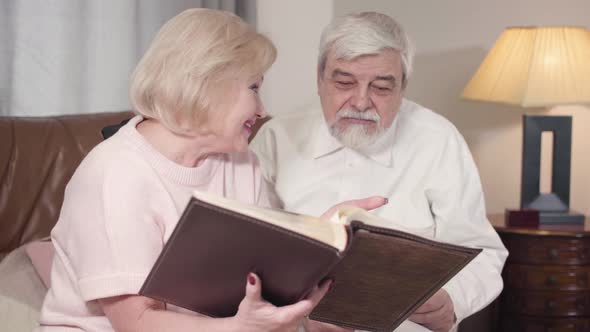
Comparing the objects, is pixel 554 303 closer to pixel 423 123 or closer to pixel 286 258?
pixel 423 123

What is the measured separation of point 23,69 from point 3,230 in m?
0.71

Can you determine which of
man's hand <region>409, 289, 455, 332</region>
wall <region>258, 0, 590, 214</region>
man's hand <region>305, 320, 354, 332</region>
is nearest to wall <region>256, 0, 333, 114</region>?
wall <region>258, 0, 590, 214</region>

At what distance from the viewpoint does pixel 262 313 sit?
1.44 metres

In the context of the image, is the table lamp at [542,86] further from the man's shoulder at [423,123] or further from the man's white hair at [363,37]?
the man's white hair at [363,37]

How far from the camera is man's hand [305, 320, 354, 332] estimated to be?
1.93m

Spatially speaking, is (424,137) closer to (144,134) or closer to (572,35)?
(144,134)

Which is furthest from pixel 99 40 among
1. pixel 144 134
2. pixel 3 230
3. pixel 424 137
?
pixel 144 134

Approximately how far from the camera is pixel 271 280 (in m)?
1.43

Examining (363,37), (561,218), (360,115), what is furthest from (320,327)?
(561,218)

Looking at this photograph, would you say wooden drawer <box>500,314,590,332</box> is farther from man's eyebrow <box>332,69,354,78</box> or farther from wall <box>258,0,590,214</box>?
man's eyebrow <box>332,69,354,78</box>

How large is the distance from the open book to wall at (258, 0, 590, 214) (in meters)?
2.39

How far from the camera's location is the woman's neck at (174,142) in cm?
172

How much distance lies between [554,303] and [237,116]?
2014 mm

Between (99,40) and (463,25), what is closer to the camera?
(99,40)
